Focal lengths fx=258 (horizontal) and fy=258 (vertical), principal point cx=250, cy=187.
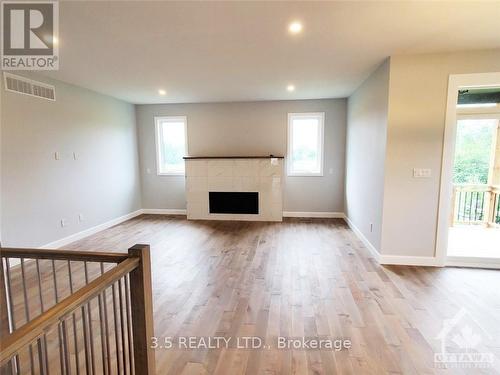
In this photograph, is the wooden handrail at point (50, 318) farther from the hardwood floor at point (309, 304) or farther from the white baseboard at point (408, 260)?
the white baseboard at point (408, 260)

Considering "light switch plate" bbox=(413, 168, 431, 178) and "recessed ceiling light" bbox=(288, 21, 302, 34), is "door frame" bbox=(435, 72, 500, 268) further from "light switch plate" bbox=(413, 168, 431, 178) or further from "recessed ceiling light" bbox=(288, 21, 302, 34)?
"recessed ceiling light" bbox=(288, 21, 302, 34)

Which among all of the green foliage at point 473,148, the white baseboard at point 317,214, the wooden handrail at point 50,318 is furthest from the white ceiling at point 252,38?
the white baseboard at point 317,214

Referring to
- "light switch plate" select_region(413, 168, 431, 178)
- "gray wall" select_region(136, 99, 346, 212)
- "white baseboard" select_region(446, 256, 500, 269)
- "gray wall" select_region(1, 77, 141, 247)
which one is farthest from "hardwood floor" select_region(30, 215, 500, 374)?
"gray wall" select_region(136, 99, 346, 212)

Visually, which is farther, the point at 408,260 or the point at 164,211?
the point at 164,211

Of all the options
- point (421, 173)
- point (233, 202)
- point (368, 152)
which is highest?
point (368, 152)

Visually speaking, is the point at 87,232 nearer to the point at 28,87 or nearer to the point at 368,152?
the point at 28,87

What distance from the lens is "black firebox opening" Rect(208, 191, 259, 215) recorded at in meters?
5.72

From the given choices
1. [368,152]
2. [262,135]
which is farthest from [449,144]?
[262,135]

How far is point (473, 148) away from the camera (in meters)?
3.48

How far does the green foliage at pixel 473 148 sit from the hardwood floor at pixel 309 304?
4.53 ft

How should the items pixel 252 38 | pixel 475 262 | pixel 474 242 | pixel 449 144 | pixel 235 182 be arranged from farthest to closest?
pixel 235 182 < pixel 474 242 < pixel 475 262 < pixel 449 144 < pixel 252 38
